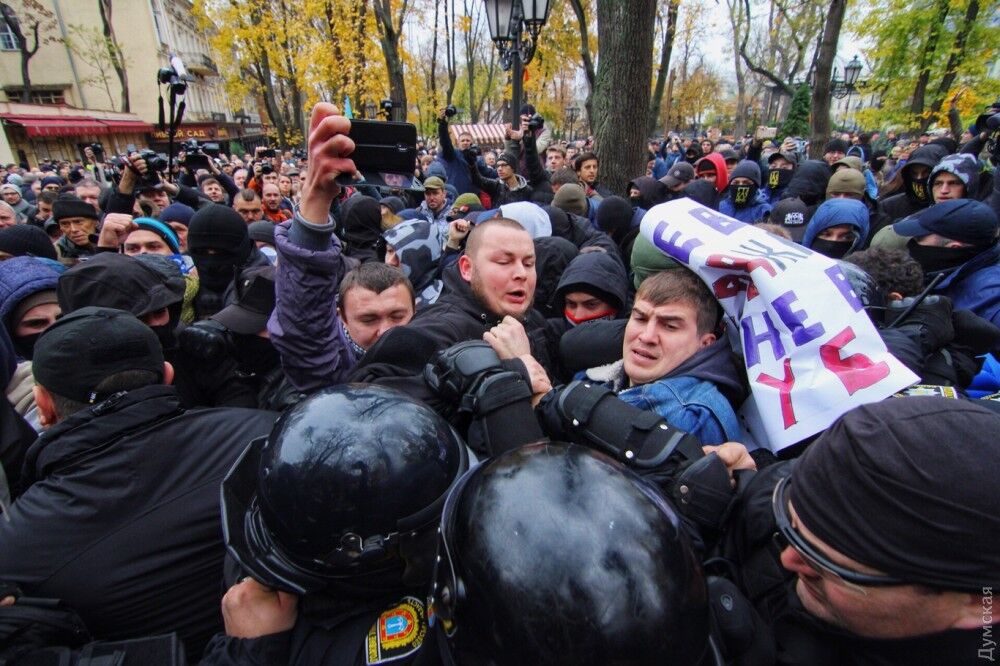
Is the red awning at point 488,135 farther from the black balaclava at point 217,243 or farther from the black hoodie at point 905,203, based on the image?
the black balaclava at point 217,243

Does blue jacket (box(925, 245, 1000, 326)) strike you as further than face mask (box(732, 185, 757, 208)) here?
No

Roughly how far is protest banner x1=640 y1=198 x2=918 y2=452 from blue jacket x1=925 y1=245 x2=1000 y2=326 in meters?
1.73

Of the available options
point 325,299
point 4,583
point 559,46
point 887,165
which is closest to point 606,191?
point 325,299

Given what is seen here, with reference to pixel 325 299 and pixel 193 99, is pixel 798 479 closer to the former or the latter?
pixel 325 299

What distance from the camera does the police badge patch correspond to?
1209 mm

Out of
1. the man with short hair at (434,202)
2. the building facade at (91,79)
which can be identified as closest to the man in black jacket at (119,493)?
the man with short hair at (434,202)

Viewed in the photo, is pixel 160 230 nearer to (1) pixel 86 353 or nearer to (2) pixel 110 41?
(1) pixel 86 353

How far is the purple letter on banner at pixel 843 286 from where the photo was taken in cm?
164

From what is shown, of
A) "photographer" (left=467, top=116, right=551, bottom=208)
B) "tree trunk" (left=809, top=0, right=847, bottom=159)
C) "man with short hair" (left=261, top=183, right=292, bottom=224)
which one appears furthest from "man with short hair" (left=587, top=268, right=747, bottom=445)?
"tree trunk" (left=809, top=0, right=847, bottom=159)

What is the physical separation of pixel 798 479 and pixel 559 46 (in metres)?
21.3

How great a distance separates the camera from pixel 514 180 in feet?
23.1

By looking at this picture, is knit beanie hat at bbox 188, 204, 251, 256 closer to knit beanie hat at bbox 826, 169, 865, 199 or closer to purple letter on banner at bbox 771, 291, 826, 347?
purple letter on banner at bbox 771, 291, 826, 347

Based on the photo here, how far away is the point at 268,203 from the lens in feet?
21.8

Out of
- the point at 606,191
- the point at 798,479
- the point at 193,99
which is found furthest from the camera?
the point at 193,99
